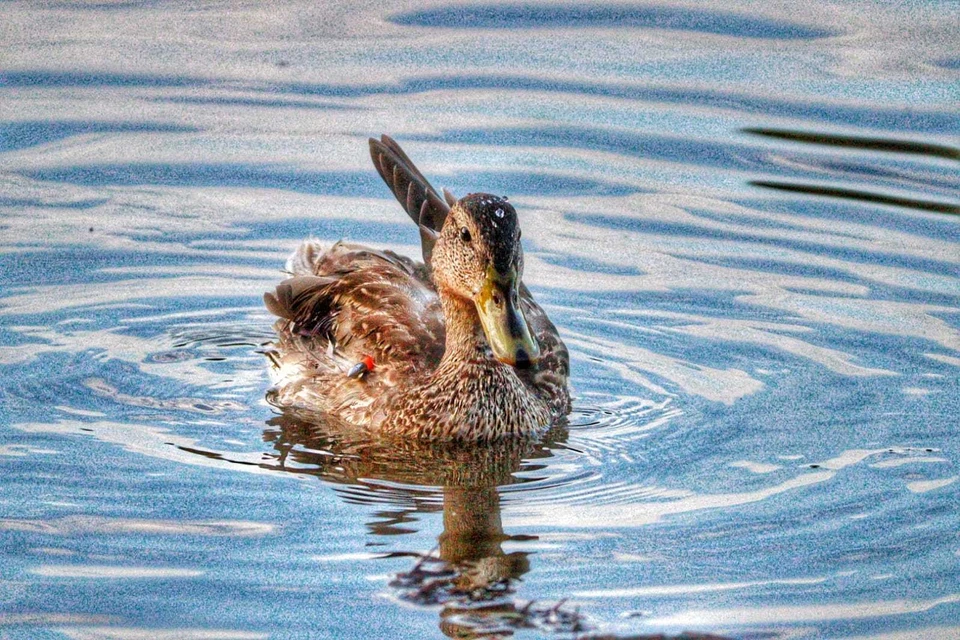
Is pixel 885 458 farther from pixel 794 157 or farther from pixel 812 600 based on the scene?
pixel 794 157

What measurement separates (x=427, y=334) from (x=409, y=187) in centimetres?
115

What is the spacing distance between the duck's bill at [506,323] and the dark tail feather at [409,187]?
1.72 meters

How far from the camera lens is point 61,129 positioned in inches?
519

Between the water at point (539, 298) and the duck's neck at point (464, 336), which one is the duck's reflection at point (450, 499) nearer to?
the water at point (539, 298)

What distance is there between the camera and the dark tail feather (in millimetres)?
10492

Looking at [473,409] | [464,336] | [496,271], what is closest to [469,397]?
[473,409]

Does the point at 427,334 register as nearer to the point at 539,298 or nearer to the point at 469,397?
the point at 469,397

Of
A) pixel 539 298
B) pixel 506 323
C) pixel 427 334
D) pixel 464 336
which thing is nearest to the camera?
pixel 506 323

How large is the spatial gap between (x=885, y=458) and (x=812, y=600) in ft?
5.76

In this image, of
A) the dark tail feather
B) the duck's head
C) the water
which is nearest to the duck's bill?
the duck's head

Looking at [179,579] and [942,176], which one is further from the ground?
[942,176]

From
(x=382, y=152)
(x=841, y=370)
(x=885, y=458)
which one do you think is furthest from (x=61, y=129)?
(x=885, y=458)

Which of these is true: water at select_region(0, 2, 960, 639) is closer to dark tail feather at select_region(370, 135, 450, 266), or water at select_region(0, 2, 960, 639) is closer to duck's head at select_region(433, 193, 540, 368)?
duck's head at select_region(433, 193, 540, 368)

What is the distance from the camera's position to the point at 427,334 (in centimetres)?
984
